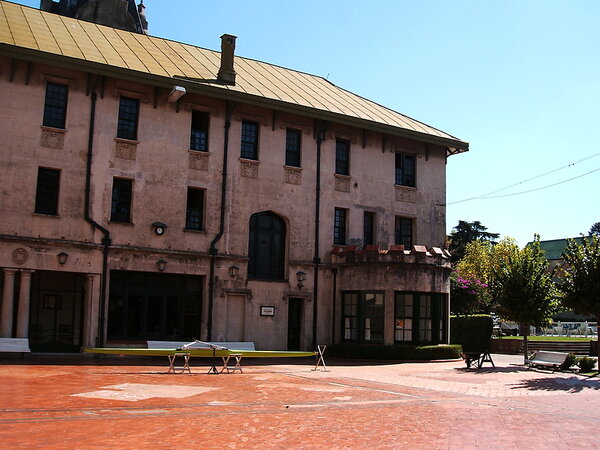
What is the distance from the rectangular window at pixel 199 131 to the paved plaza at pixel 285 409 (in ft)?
33.1

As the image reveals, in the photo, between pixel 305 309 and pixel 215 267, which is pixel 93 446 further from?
pixel 305 309

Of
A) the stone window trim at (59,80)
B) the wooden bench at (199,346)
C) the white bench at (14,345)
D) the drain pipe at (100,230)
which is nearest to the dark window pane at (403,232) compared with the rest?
the wooden bench at (199,346)

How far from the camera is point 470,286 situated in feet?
127

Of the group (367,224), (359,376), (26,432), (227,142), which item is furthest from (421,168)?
(26,432)

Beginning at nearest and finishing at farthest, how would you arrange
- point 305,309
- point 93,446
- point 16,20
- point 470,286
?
point 93,446 < point 16,20 < point 305,309 < point 470,286

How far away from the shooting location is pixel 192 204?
27.8 metres

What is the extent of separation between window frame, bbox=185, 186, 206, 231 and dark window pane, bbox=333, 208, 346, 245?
6.61 meters

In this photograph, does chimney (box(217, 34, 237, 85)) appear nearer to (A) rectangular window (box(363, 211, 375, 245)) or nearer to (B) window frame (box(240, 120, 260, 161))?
(B) window frame (box(240, 120, 260, 161))

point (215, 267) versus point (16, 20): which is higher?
point (16, 20)

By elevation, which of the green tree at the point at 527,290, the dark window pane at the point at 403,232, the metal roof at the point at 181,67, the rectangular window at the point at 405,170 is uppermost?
the metal roof at the point at 181,67

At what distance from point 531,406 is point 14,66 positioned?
20.2 meters

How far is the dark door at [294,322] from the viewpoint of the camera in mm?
29562

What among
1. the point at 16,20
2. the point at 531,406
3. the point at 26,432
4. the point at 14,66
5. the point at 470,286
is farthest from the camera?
the point at 470,286

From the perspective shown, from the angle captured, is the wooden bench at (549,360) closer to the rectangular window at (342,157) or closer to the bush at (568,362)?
the bush at (568,362)
